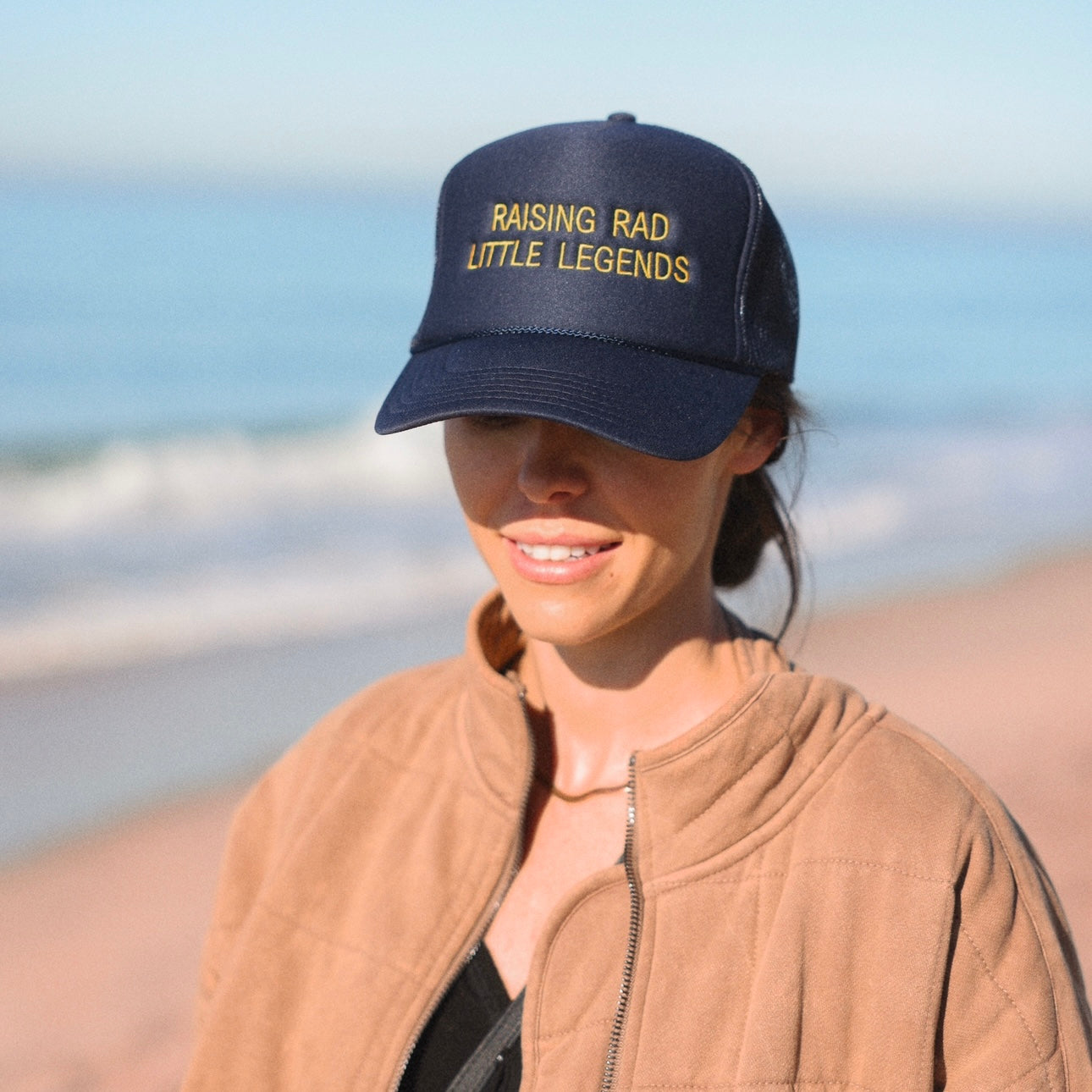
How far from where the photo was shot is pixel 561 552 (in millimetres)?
1882

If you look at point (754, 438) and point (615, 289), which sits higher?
point (615, 289)

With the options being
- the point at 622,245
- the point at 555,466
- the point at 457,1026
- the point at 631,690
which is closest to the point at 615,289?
the point at 622,245

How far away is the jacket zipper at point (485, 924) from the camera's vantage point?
1.95m

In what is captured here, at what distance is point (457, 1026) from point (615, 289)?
103 centimetres

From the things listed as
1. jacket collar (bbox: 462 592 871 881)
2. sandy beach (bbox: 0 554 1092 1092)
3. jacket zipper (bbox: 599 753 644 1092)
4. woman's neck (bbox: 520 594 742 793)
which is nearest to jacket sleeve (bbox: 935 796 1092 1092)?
jacket collar (bbox: 462 592 871 881)

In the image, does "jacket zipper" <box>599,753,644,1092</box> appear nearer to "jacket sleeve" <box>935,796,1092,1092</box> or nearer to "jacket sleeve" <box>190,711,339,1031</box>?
"jacket sleeve" <box>935,796,1092,1092</box>

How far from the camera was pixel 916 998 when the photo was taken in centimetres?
166

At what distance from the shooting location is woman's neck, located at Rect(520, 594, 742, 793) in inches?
82.4

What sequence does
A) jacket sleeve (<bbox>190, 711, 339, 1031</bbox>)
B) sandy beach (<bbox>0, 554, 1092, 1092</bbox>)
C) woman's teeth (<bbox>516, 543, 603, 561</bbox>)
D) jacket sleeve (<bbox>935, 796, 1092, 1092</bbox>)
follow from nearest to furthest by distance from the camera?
jacket sleeve (<bbox>935, 796, 1092, 1092</bbox>), woman's teeth (<bbox>516, 543, 603, 561</bbox>), jacket sleeve (<bbox>190, 711, 339, 1031</bbox>), sandy beach (<bbox>0, 554, 1092, 1092</bbox>)

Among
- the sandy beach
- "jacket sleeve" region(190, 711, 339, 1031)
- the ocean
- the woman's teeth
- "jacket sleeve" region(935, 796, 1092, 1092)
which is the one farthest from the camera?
the ocean

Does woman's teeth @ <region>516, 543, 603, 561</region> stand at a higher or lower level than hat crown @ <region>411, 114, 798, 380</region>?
lower

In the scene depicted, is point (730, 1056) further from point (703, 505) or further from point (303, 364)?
point (303, 364)

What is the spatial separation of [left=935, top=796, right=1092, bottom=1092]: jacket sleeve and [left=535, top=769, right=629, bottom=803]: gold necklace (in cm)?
56

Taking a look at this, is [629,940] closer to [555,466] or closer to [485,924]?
[485,924]
